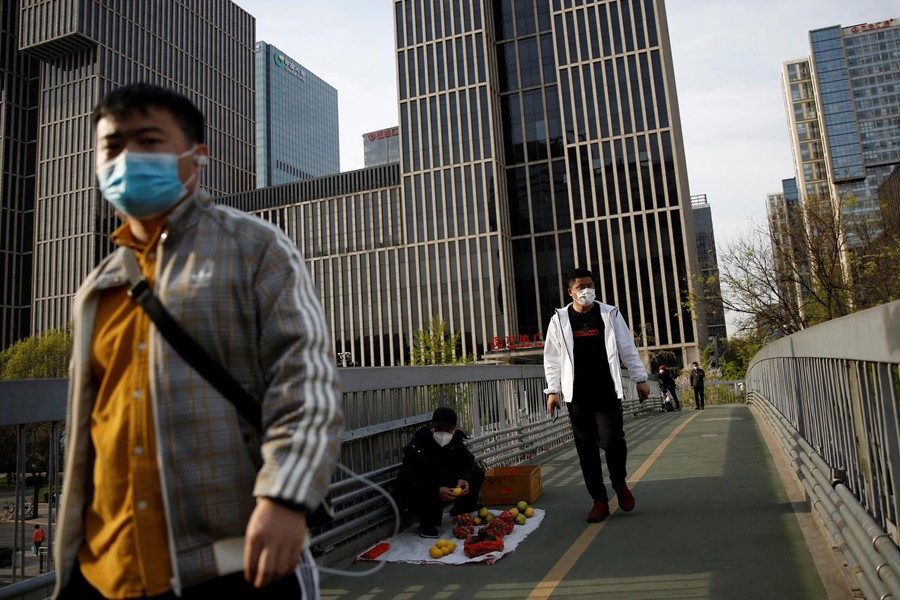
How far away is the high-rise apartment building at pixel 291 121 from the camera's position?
14500 cm

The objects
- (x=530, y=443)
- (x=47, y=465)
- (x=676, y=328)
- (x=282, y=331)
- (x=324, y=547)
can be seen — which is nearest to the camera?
(x=282, y=331)

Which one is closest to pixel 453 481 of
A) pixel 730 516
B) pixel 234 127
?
pixel 730 516

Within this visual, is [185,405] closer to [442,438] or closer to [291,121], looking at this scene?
[442,438]

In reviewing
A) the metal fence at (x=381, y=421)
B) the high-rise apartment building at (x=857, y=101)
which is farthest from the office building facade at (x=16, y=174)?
the high-rise apartment building at (x=857, y=101)

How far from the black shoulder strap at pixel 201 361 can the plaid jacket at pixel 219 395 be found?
18 millimetres

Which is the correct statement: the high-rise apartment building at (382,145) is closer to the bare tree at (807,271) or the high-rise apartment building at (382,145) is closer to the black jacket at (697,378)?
the bare tree at (807,271)

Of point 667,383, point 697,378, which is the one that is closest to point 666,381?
point 667,383

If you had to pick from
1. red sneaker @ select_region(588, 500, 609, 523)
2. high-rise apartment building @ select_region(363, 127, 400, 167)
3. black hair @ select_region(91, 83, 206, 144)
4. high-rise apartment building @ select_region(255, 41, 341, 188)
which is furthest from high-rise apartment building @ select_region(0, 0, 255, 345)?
black hair @ select_region(91, 83, 206, 144)

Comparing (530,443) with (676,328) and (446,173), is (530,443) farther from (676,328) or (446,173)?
(446,173)

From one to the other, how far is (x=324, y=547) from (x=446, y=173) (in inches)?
2957

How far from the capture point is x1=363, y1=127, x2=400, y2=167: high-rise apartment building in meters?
169

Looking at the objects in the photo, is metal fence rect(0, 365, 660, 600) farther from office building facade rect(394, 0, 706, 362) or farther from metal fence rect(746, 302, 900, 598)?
office building facade rect(394, 0, 706, 362)

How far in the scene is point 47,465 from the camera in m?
3.10

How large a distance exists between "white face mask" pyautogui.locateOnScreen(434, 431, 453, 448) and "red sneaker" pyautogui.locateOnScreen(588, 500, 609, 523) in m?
1.38
